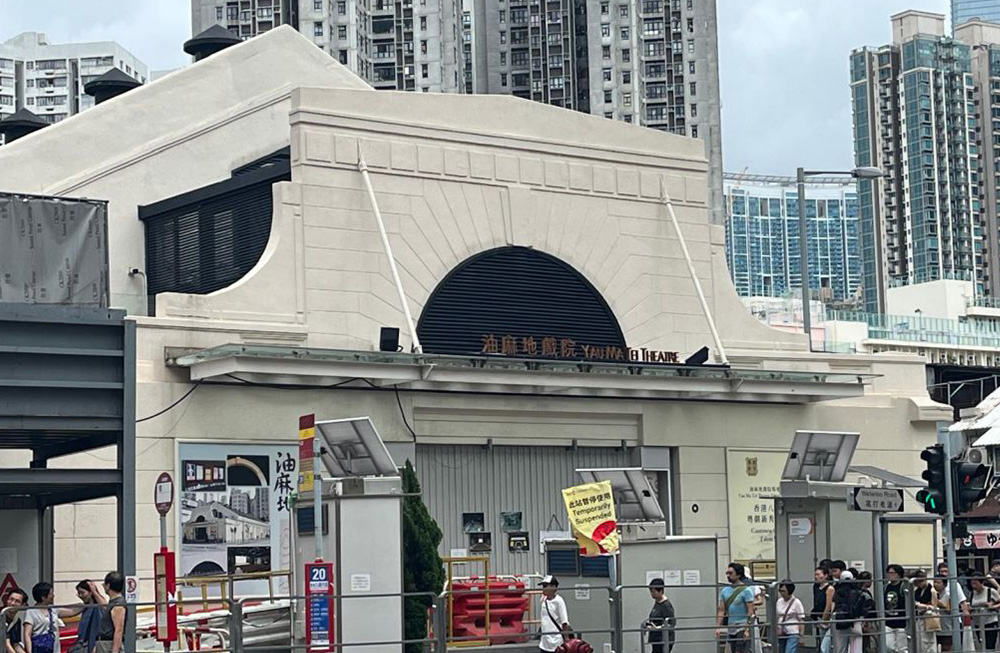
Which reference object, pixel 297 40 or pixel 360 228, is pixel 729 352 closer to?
pixel 360 228

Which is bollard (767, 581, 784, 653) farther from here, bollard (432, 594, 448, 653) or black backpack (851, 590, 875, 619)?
bollard (432, 594, 448, 653)

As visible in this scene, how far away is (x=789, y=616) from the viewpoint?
24766 mm

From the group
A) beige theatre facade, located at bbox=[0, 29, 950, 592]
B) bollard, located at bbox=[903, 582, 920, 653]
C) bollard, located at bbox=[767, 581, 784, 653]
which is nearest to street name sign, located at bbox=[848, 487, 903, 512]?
bollard, located at bbox=[903, 582, 920, 653]

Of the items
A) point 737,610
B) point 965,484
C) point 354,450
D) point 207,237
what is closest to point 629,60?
point 207,237

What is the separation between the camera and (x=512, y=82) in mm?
157125

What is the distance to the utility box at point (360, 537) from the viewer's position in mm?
22938

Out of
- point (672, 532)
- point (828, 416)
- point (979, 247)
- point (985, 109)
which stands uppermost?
point (985, 109)

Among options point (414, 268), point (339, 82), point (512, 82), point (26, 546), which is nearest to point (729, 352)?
point (414, 268)

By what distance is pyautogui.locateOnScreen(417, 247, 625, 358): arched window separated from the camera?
3578cm

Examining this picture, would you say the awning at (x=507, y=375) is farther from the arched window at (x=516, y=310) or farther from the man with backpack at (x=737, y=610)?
the man with backpack at (x=737, y=610)

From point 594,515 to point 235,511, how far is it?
31.0 ft

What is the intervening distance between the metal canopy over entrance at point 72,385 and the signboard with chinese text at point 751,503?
18.4 metres

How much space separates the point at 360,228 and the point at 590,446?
278 inches

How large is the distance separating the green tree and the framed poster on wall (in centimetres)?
435
